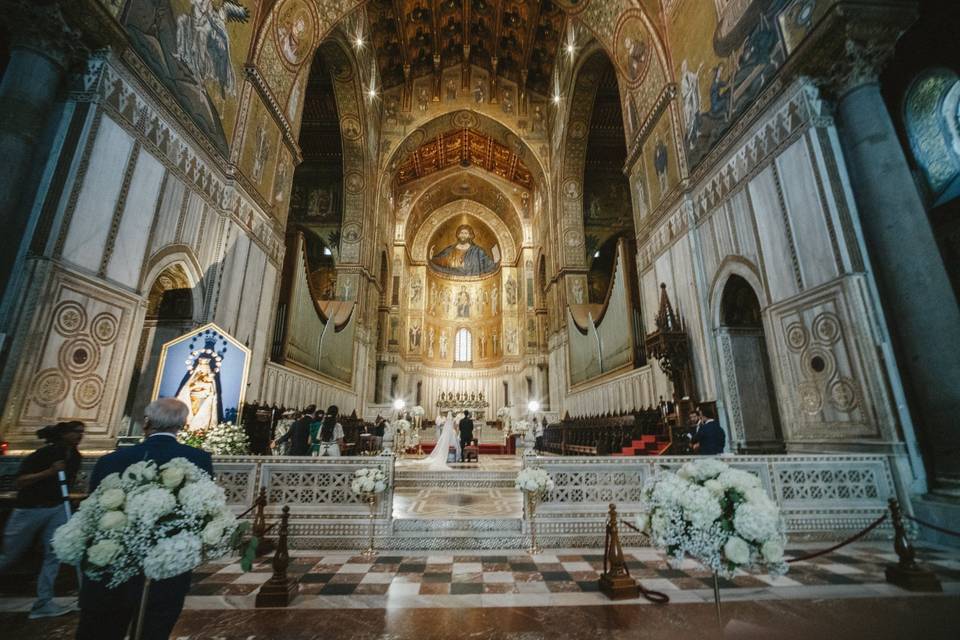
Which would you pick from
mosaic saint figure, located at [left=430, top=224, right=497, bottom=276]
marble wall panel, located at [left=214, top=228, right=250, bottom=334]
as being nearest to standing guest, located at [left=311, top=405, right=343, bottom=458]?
marble wall panel, located at [left=214, top=228, right=250, bottom=334]

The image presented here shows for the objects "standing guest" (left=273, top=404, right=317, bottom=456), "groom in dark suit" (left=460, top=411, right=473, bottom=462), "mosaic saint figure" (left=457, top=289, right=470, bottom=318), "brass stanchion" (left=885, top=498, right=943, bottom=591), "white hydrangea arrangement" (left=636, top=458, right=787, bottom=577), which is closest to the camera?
"white hydrangea arrangement" (left=636, top=458, right=787, bottom=577)

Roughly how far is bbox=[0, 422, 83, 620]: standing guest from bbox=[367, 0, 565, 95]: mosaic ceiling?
64.8 ft

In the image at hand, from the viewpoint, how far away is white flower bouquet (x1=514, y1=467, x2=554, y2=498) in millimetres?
4762

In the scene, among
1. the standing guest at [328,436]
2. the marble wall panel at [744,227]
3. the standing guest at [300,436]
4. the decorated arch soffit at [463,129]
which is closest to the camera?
the marble wall panel at [744,227]

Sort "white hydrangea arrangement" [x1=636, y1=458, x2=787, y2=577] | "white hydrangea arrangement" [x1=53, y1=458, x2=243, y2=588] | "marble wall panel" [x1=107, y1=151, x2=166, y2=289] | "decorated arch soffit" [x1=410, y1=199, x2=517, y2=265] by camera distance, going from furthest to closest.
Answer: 1. "decorated arch soffit" [x1=410, y1=199, x2=517, y2=265]
2. "marble wall panel" [x1=107, y1=151, x2=166, y2=289]
3. "white hydrangea arrangement" [x1=636, y1=458, x2=787, y2=577]
4. "white hydrangea arrangement" [x1=53, y1=458, x2=243, y2=588]

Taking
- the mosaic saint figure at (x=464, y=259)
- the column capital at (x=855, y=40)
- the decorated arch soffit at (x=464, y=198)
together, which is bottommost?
the column capital at (x=855, y=40)

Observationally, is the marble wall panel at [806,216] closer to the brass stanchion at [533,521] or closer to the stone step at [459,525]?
the brass stanchion at [533,521]

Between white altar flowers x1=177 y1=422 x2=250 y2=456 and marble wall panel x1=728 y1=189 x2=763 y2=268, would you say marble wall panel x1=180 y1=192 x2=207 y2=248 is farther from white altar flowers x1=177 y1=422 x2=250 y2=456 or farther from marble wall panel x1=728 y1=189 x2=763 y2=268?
marble wall panel x1=728 y1=189 x2=763 y2=268

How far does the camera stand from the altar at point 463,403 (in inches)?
1000

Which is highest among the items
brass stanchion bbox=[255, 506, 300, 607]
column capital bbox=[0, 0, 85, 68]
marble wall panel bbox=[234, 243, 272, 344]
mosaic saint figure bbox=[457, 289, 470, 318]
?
mosaic saint figure bbox=[457, 289, 470, 318]

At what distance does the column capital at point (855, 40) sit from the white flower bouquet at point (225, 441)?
10.4 metres

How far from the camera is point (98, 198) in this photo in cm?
516

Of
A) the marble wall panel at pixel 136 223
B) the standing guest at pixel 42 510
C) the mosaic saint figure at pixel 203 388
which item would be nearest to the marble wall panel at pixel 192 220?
the marble wall panel at pixel 136 223

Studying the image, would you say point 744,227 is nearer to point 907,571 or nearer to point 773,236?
point 773,236
